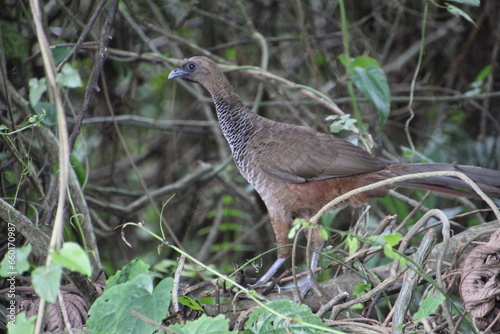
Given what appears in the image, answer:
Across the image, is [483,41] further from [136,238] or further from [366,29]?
[136,238]

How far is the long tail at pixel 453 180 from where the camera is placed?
101 inches

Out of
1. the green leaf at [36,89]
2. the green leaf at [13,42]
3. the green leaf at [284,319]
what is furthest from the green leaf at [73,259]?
the green leaf at [13,42]

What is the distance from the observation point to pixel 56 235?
1335 millimetres

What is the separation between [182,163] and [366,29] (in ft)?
7.33

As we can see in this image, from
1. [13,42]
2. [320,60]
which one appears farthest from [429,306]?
[320,60]

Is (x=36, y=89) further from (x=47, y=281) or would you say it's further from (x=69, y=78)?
(x=47, y=281)

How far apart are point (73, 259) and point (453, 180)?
1.97m

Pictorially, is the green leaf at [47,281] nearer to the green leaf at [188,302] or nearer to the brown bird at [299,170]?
the green leaf at [188,302]

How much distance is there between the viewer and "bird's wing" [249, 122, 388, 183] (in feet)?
9.90

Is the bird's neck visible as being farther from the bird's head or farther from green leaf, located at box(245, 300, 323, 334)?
green leaf, located at box(245, 300, 323, 334)

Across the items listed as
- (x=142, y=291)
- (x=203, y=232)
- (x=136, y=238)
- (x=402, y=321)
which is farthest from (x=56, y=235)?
(x=136, y=238)

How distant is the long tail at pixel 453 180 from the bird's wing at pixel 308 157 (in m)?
0.20

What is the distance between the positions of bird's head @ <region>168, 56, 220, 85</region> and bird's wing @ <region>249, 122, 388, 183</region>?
1.56ft

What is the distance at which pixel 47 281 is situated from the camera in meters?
1.32
